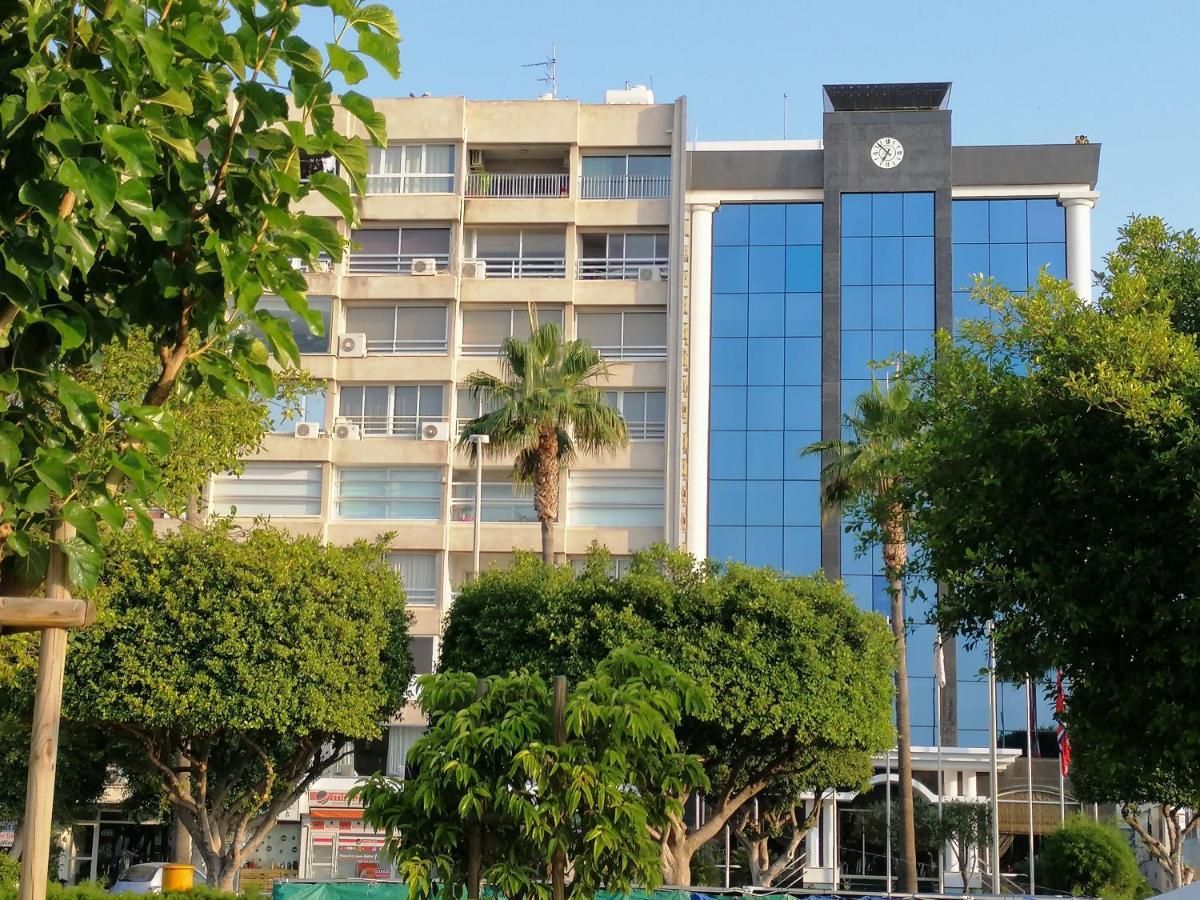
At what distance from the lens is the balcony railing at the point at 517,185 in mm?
51969

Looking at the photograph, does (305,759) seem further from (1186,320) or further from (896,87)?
(896,87)

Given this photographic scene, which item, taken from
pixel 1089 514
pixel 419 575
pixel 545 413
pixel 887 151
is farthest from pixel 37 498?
pixel 887 151

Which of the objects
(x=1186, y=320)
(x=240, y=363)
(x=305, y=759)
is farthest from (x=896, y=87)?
(x=240, y=363)

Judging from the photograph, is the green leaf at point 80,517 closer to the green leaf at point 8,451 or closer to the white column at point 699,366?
the green leaf at point 8,451

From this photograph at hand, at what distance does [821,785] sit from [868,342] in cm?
1572

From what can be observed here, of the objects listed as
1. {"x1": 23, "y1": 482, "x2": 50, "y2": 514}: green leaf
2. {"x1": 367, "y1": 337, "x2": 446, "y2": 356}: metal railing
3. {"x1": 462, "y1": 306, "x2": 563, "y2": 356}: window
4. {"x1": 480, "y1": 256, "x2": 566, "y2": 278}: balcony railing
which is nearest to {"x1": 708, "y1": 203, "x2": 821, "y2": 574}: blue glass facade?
{"x1": 480, "y1": 256, "x2": 566, "y2": 278}: balcony railing

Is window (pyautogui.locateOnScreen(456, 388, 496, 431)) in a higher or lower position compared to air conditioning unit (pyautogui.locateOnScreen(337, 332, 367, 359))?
lower

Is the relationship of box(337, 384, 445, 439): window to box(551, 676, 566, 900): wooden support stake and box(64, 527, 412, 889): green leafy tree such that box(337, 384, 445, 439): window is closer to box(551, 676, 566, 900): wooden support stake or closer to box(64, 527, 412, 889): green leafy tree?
box(64, 527, 412, 889): green leafy tree

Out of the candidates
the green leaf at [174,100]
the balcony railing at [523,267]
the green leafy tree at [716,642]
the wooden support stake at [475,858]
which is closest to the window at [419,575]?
the balcony railing at [523,267]

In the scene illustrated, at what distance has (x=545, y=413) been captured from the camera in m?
36.3

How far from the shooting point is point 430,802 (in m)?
13.1

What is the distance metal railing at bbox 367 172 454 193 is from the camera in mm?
51906

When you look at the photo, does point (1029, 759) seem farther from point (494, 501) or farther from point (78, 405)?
point (78, 405)

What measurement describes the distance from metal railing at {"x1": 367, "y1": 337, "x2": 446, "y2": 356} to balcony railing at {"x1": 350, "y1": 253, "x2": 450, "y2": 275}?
2.31 metres
